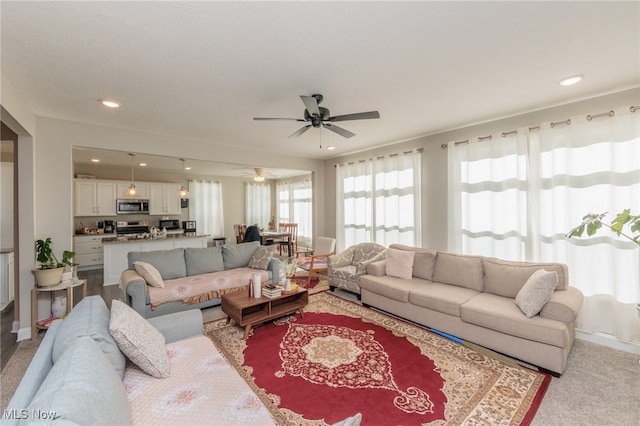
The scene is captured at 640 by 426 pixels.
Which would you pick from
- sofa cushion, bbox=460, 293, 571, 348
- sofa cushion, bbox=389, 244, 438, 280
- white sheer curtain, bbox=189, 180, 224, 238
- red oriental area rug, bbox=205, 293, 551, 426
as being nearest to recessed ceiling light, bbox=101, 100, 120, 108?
red oriental area rug, bbox=205, 293, 551, 426

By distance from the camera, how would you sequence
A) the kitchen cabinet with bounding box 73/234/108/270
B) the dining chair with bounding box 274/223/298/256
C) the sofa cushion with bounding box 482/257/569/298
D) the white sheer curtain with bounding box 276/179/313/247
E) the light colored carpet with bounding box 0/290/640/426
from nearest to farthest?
the light colored carpet with bounding box 0/290/640/426, the sofa cushion with bounding box 482/257/569/298, the kitchen cabinet with bounding box 73/234/108/270, the dining chair with bounding box 274/223/298/256, the white sheer curtain with bounding box 276/179/313/247

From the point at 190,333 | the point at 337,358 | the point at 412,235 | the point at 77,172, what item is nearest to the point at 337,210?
the point at 412,235

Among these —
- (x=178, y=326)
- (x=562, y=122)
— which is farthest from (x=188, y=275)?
(x=562, y=122)

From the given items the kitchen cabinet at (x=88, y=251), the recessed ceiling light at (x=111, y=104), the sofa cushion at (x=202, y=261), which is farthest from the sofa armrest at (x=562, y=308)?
the kitchen cabinet at (x=88, y=251)

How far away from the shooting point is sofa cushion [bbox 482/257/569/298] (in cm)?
290

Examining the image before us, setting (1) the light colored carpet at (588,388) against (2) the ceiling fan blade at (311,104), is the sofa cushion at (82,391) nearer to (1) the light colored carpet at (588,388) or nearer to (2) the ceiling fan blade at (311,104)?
(1) the light colored carpet at (588,388)

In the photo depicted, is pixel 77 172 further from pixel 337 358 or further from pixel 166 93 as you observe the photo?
pixel 337 358

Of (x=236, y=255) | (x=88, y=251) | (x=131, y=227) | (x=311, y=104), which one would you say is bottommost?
(x=88, y=251)

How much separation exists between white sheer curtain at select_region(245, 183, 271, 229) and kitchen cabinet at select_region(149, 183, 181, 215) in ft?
7.68

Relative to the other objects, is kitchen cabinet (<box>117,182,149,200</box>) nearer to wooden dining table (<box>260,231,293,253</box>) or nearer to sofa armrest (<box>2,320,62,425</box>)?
wooden dining table (<box>260,231,293,253</box>)

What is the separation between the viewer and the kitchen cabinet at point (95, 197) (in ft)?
21.4

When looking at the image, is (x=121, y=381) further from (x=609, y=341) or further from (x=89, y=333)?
(x=609, y=341)

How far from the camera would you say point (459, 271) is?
3.53 metres

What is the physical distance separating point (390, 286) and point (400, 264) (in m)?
0.50
